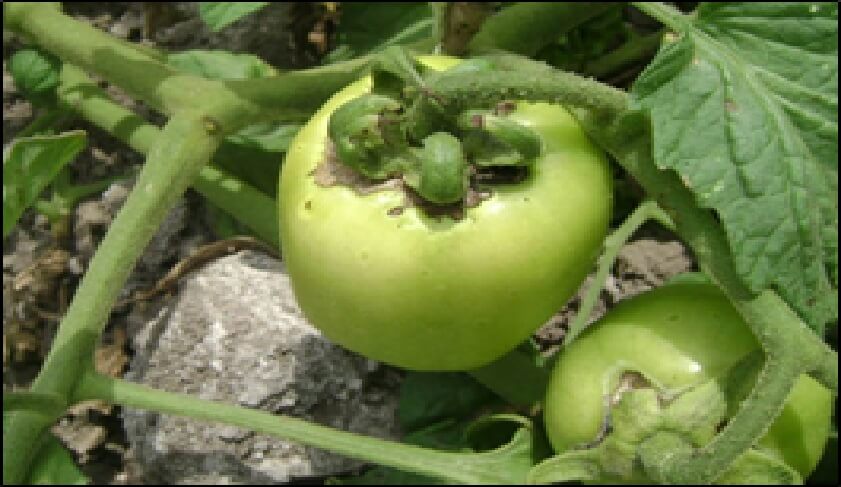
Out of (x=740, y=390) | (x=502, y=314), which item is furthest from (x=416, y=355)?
(x=740, y=390)

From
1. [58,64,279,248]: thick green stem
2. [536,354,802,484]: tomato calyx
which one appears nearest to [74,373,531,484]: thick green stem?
[536,354,802,484]: tomato calyx

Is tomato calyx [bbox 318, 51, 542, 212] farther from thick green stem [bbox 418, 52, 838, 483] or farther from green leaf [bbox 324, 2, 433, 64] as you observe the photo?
green leaf [bbox 324, 2, 433, 64]

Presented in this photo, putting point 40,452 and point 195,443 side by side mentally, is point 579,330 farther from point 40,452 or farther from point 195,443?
point 40,452

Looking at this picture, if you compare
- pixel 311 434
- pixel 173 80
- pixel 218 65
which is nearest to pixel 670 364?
pixel 311 434

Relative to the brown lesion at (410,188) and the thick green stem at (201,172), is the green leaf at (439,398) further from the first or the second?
the brown lesion at (410,188)

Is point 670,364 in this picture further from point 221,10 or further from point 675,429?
point 221,10

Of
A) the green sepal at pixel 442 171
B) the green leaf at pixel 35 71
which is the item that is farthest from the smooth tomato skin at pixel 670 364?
the green leaf at pixel 35 71
